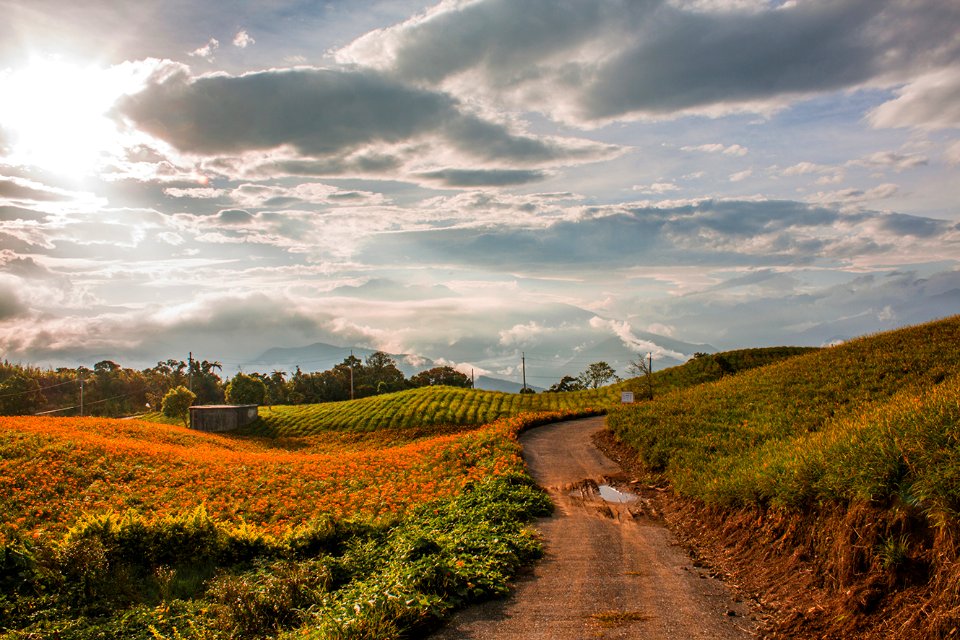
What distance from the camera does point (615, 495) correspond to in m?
20.0

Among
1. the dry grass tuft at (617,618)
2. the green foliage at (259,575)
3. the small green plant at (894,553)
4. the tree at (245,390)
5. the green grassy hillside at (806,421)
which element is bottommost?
the dry grass tuft at (617,618)

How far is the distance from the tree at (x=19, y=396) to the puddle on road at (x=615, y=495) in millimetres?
93222

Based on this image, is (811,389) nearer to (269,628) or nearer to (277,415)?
(269,628)

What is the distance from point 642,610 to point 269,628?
6604 mm

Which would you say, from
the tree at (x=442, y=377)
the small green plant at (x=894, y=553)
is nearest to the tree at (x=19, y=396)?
the tree at (x=442, y=377)

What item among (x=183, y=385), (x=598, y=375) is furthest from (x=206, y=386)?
(x=598, y=375)

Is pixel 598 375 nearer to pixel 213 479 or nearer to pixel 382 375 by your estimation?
pixel 382 375

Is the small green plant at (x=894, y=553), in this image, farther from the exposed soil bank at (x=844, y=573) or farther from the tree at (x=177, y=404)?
the tree at (x=177, y=404)

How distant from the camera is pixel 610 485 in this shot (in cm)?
2156

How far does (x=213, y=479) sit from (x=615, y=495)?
57.2ft

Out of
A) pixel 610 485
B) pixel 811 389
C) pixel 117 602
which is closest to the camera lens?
pixel 117 602

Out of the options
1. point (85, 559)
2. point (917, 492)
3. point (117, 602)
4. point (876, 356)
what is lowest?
point (117, 602)

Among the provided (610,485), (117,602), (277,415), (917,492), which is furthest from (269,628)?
(277,415)

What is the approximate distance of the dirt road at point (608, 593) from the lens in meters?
9.17
